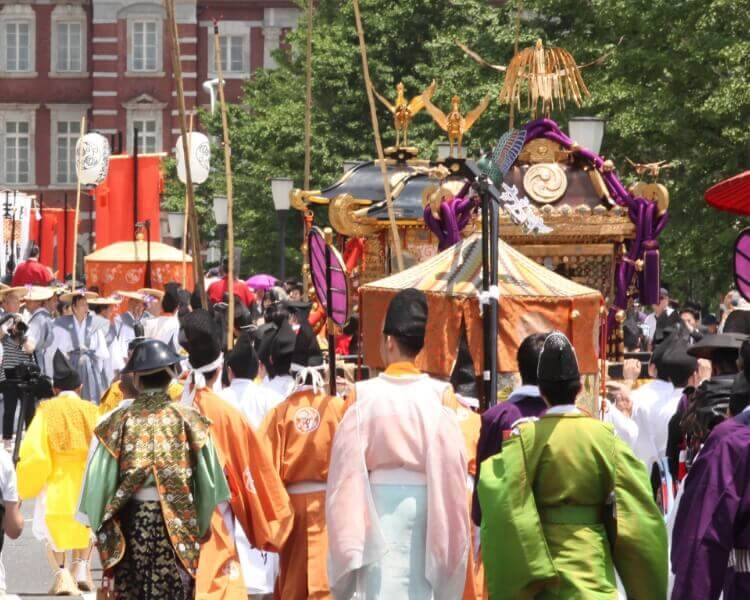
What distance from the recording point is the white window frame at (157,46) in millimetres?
71875

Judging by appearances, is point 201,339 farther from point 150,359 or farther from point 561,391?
point 561,391

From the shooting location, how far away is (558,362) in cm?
730

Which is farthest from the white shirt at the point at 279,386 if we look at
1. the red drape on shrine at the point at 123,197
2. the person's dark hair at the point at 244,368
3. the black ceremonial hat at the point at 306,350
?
the red drape on shrine at the point at 123,197

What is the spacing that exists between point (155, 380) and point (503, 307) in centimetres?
373

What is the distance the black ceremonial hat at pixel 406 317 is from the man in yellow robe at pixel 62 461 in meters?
4.79

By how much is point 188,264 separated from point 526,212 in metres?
21.5

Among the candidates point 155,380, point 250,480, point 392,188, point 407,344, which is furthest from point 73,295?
point 407,344

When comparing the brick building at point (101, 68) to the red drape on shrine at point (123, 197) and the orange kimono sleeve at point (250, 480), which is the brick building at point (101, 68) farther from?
the orange kimono sleeve at point (250, 480)

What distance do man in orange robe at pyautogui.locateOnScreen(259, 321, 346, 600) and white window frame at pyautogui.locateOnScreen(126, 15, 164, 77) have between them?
62.3 meters

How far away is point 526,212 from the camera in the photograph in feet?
44.0

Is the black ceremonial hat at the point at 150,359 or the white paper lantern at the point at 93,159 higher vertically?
the white paper lantern at the point at 93,159

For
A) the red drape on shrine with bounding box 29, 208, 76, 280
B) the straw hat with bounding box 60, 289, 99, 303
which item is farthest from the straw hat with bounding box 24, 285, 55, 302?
the red drape on shrine with bounding box 29, 208, 76, 280

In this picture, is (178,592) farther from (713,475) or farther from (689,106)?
(689,106)

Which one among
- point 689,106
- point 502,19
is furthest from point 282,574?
point 502,19
